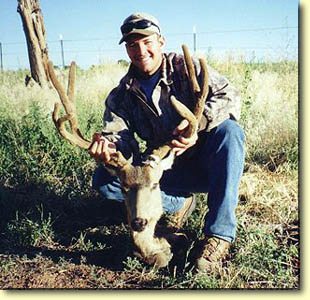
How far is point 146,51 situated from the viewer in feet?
10.2

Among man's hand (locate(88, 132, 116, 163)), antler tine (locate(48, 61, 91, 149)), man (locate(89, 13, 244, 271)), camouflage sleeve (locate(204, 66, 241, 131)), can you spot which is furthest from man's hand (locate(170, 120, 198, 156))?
antler tine (locate(48, 61, 91, 149))

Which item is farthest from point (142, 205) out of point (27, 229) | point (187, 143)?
point (27, 229)

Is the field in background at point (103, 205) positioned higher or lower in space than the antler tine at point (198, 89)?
lower

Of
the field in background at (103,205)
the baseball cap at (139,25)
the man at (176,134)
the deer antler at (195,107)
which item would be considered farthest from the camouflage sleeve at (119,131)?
the field in background at (103,205)

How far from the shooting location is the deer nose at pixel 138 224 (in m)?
2.86

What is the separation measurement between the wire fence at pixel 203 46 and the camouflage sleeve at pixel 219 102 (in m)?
0.25

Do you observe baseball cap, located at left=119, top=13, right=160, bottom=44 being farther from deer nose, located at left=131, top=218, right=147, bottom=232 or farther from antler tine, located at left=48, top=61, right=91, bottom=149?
deer nose, located at left=131, top=218, right=147, bottom=232

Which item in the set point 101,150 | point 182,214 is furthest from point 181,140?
point 182,214

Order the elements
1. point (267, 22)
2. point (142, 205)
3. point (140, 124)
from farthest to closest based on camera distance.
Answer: point (140, 124) < point (267, 22) < point (142, 205)

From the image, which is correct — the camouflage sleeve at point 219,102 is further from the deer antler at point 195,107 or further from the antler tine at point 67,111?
the antler tine at point 67,111

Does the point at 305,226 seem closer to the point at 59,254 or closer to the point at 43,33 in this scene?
the point at 59,254

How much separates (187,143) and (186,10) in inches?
29.1

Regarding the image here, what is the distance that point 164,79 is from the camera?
10.4ft

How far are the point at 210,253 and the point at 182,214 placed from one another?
503 mm
